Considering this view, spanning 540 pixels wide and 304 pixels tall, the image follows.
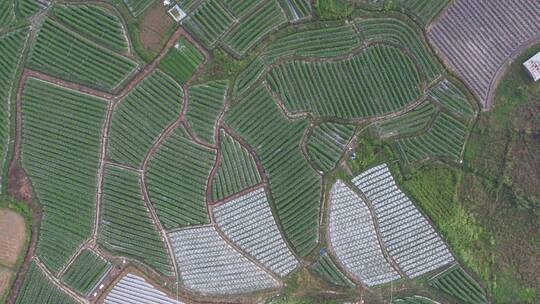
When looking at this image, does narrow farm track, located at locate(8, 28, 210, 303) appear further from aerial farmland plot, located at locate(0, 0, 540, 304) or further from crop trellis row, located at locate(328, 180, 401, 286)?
crop trellis row, located at locate(328, 180, 401, 286)

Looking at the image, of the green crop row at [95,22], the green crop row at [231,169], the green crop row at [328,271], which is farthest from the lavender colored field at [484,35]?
the green crop row at [95,22]

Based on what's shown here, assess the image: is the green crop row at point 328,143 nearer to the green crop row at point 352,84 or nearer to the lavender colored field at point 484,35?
the green crop row at point 352,84

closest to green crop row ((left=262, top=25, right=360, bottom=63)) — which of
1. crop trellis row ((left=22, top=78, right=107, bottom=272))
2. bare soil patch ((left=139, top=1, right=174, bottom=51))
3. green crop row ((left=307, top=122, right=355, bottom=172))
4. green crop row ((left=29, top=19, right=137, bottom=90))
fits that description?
green crop row ((left=307, top=122, right=355, bottom=172))

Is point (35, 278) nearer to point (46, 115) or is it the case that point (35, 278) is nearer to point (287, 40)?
point (46, 115)

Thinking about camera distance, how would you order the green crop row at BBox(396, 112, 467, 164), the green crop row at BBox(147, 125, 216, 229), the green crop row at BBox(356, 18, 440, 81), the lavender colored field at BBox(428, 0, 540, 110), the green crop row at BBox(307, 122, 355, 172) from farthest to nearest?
the lavender colored field at BBox(428, 0, 540, 110) → the green crop row at BBox(356, 18, 440, 81) → the green crop row at BBox(396, 112, 467, 164) → the green crop row at BBox(307, 122, 355, 172) → the green crop row at BBox(147, 125, 216, 229)

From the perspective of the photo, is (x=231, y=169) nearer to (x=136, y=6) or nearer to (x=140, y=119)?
(x=140, y=119)

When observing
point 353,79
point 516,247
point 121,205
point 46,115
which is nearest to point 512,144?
point 516,247

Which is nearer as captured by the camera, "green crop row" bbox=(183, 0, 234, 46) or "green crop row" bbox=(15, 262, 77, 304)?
"green crop row" bbox=(15, 262, 77, 304)
